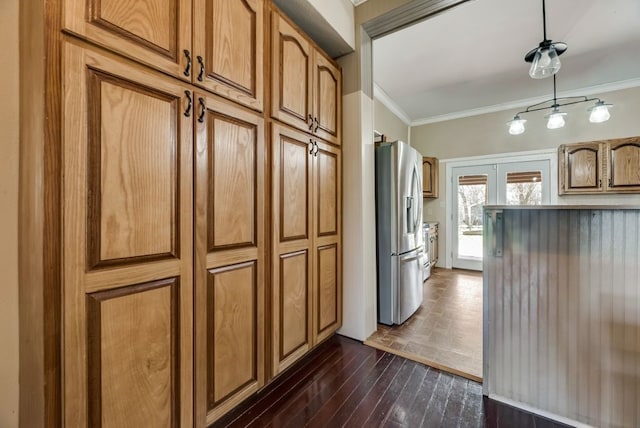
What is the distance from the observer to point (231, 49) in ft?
4.48

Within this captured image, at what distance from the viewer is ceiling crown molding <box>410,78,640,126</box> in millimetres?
3885

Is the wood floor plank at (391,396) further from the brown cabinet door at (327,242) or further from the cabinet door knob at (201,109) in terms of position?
the cabinet door knob at (201,109)

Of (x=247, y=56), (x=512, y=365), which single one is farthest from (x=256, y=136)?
(x=512, y=365)

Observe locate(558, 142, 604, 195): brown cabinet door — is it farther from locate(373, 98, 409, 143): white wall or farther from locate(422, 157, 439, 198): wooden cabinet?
locate(373, 98, 409, 143): white wall

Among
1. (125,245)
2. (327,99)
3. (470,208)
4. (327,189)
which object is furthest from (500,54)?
(125,245)

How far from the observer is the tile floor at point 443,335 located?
206 centimetres

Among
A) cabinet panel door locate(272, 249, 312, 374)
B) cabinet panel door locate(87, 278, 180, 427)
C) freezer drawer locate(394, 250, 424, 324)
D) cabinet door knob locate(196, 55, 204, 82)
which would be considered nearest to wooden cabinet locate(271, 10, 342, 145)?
cabinet door knob locate(196, 55, 204, 82)

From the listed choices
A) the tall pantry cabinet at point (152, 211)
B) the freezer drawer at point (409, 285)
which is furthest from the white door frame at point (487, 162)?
the tall pantry cabinet at point (152, 211)

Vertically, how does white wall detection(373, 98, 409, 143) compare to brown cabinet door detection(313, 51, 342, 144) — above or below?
above

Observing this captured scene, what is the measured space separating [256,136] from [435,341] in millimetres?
2244

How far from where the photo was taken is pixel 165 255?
111 centimetres

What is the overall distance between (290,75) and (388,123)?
325 centimetres

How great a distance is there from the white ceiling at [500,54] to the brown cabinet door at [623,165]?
38.2 inches

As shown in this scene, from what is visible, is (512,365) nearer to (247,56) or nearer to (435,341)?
(435,341)
